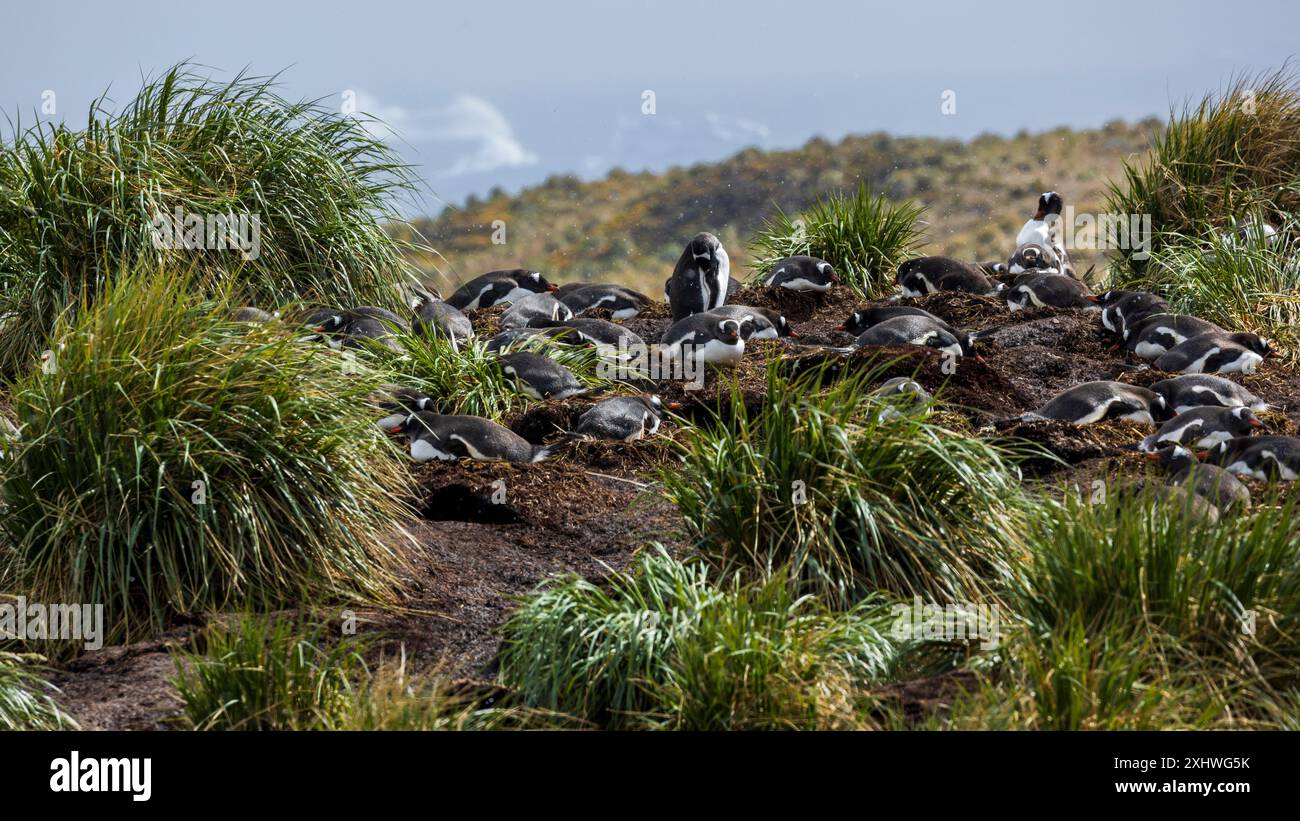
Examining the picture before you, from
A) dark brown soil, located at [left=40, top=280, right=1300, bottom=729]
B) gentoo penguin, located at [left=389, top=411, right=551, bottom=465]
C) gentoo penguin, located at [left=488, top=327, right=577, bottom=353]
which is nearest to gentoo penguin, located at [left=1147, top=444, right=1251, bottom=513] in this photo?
dark brown soil, located at [left=40, top=280, right=1300, bottom=729]

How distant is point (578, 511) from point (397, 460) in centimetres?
100

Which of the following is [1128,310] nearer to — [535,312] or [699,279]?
[699,279]

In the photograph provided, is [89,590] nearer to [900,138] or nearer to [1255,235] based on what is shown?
[1255,235]

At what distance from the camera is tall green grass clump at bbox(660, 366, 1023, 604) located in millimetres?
5867

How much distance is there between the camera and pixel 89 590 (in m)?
6.24

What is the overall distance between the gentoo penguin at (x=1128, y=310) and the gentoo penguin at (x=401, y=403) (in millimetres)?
5547

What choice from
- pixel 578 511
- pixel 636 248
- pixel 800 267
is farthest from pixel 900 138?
pixel 578 511

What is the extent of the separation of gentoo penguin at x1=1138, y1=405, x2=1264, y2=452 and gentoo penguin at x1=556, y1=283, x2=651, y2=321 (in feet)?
19.3

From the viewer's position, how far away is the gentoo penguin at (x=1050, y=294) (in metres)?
12.4

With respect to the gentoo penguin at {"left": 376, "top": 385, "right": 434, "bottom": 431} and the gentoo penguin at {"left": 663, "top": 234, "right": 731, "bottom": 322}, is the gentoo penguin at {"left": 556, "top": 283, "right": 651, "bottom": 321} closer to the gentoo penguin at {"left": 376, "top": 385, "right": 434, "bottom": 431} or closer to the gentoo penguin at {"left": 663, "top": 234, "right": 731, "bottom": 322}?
the gentoo penguin at {"left": 663, "top": 234, "right": 731, "bottom": 322}

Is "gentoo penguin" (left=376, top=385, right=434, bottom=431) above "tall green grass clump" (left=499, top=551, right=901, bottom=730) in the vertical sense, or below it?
above

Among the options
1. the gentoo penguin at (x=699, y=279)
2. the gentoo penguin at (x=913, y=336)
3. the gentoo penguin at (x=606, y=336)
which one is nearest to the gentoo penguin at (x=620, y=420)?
the gentoo penguin at (x=606, y=336)

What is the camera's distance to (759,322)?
1109 cm

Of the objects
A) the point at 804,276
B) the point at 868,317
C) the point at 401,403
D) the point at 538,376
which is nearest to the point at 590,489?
the point at 401,403
